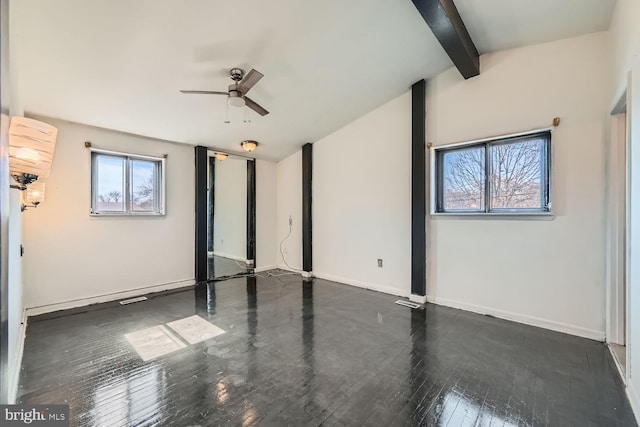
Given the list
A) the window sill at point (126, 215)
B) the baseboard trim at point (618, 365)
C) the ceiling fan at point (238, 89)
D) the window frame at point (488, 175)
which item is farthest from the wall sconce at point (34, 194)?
the baseboard trim at point (618, 365)

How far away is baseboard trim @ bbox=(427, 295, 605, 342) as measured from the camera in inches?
111

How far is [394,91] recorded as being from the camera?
4.13 m

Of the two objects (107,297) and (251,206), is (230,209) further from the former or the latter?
(107,297)

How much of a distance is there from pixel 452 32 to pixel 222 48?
2.31m

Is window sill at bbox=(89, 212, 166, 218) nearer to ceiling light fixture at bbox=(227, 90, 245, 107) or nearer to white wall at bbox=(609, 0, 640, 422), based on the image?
ceiling light fixture at bbox=(227, 90, 245, 107)

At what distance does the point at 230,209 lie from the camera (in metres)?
7.12

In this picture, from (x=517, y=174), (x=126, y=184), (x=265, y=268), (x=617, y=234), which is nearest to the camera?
(x=617, y=234)

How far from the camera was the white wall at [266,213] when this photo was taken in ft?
19.5

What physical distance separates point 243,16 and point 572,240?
13.1 ft

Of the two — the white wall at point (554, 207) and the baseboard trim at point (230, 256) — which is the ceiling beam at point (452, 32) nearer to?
the white wall at point (554, 207)

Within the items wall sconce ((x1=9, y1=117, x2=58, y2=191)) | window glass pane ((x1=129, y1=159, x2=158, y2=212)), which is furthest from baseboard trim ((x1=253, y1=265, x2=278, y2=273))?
wall sconce ((x1=9, y1=117, x2=58, y2=191))

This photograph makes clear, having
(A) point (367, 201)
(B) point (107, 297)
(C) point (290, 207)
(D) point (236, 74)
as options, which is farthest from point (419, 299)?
(B) point (107, 297)

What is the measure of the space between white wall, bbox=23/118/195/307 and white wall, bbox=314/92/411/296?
2.55 meters

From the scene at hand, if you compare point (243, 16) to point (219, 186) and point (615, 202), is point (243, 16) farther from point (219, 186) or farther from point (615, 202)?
point (219, 186)
